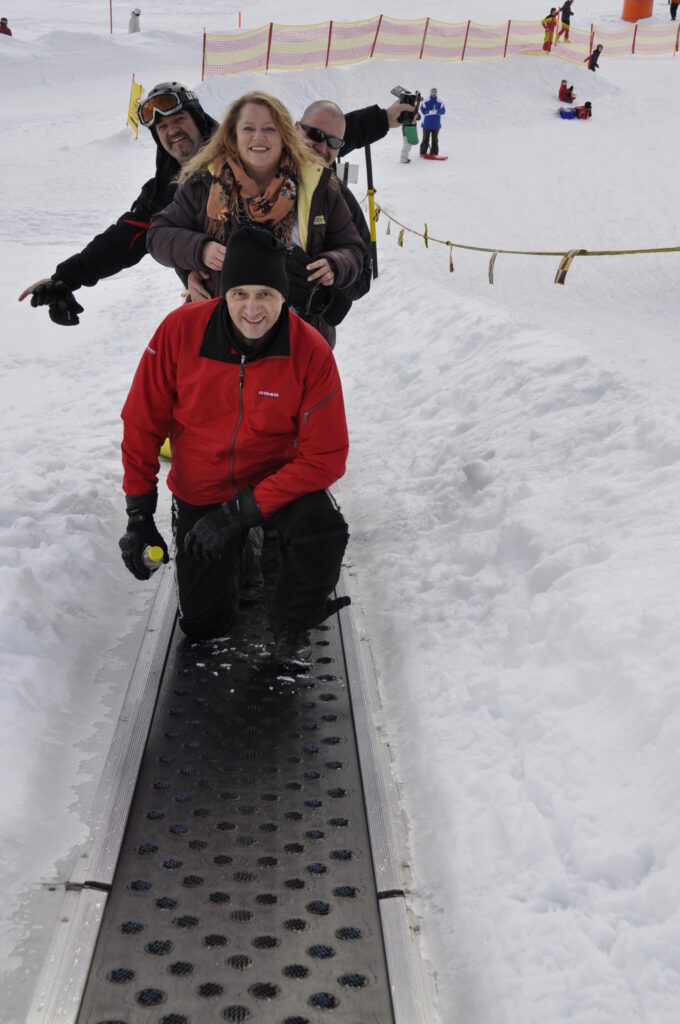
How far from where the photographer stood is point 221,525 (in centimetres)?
323

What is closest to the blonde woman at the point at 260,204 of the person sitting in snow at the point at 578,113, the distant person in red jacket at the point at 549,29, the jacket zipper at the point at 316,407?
the jacket zipper at the point at 316,407

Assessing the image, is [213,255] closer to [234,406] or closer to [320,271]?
[320,271]

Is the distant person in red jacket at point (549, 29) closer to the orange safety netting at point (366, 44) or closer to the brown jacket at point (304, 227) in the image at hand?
the orange safety netting at point (366, 44)

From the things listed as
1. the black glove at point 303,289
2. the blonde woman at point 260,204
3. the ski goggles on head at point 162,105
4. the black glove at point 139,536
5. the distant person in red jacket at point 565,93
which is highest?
the ski goggles on head at point 162,105

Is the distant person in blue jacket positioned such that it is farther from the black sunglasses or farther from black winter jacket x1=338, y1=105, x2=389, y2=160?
the black sunglasses

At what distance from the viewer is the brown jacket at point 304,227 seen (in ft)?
11.9

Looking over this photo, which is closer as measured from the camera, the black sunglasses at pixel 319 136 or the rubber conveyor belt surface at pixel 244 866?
the rubber conveyor belt surface at pixel 244 866

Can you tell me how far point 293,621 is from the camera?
3.36 meters

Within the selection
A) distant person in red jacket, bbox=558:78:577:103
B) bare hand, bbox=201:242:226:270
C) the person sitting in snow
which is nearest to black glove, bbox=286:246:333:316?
bare hand, bbox=201:242:226:270

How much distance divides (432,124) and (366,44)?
9133mm

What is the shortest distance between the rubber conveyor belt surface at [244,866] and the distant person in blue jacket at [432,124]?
1756cm

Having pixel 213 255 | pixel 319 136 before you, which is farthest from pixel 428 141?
pixel 213 255

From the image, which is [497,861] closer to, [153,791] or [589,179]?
[153,791]

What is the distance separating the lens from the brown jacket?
3637mm
